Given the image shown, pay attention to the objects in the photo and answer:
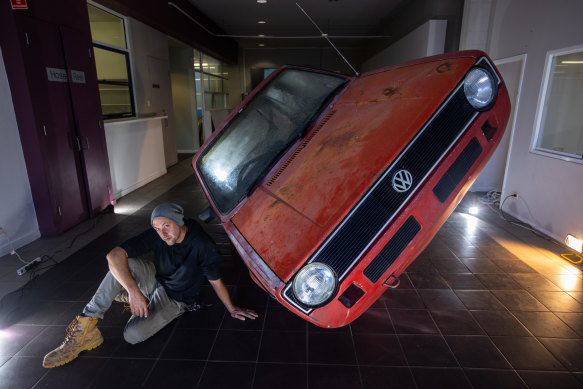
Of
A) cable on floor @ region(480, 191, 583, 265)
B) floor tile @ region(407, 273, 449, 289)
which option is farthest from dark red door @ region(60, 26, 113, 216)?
cable on floor @ region(480, 191, 583, 265)

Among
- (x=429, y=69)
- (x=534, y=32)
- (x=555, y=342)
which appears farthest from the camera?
(x=534, y=32)

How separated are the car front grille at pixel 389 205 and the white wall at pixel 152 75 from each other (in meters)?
6.80

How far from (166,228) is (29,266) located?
2.26 meters

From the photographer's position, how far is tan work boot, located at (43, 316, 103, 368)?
7.04ft

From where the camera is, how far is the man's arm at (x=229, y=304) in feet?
7.86

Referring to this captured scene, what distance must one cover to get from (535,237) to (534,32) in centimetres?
265

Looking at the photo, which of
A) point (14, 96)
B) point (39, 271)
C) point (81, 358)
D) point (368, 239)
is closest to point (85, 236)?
point (39, 271)

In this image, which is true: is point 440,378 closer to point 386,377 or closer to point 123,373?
point 386,377

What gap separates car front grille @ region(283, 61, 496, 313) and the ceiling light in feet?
9.09

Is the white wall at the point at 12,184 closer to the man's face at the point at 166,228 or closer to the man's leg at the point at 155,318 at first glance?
the man's leg at the point at 155,318

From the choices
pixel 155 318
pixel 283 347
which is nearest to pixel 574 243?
pixel 283 347

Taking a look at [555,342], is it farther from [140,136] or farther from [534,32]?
[140,136]

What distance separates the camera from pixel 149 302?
245 cm

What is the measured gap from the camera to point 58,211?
4.27m
